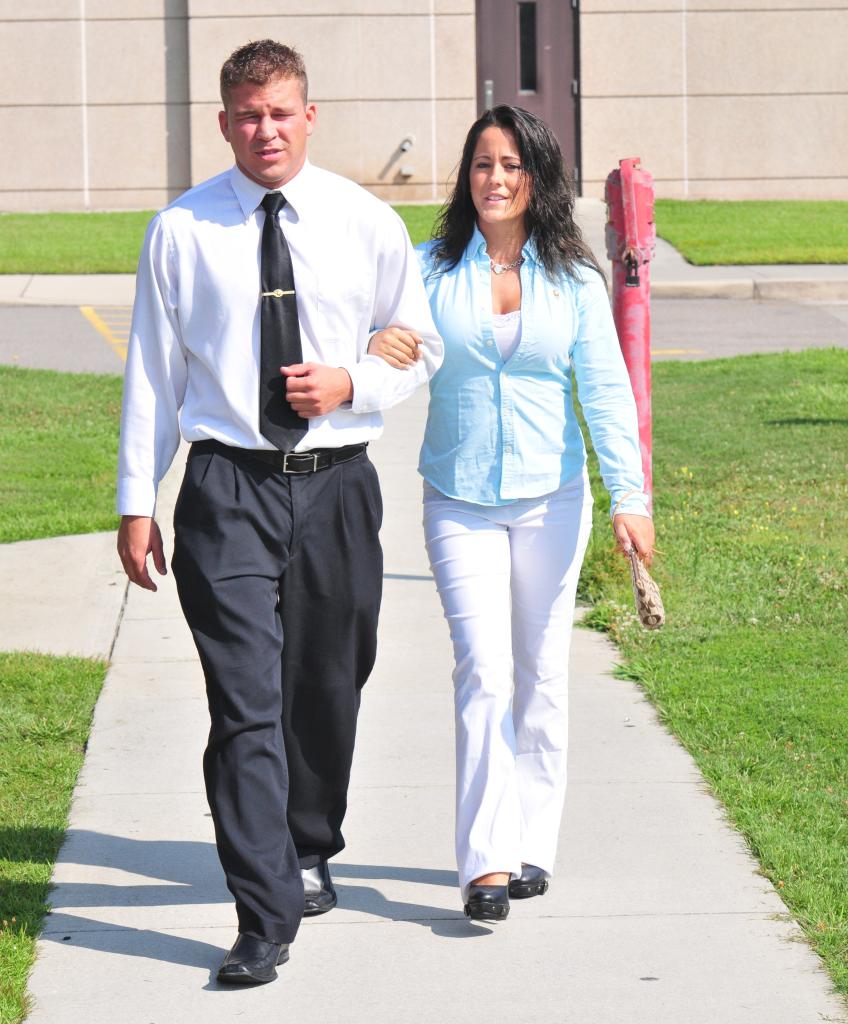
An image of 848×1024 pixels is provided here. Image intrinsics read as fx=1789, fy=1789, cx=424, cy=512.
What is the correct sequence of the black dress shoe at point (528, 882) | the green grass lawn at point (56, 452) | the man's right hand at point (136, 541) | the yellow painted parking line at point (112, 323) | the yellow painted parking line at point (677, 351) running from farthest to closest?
the yellow painted parking line at point (112, 323) → the yellow painted parking line at point (677, 351) → the green grass lawn at point (56, 452) → the black dress shoe at point (528, 882) → the man's right hand at point (136, 541)

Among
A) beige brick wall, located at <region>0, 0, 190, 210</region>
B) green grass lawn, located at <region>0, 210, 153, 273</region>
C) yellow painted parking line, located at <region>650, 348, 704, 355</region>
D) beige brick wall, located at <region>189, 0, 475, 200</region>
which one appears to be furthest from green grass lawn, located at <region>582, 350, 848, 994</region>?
beige brick wall, located at <region>0, 0, 190, 210</region>

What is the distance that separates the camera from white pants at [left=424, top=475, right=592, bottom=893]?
4262mm

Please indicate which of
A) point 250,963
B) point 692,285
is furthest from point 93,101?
point 250,963

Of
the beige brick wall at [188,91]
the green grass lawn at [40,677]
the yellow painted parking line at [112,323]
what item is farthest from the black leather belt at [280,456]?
the beige brick wall at [188,91]

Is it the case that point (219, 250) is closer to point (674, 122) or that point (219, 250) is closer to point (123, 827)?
point (123, 827)

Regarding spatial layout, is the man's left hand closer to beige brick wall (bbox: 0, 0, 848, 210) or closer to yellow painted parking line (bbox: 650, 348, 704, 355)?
yellow painted parking line (bbox: 650, 348, 704, 355)

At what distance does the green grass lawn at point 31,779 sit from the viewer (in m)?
4.16

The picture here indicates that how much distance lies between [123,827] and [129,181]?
2202 centimetres

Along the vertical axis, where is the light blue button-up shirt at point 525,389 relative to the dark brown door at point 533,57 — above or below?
below

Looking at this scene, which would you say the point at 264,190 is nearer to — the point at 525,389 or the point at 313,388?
the point at 313,388

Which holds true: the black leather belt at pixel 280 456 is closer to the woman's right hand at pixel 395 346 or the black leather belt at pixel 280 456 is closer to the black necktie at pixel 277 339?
the black necktie at pixel 277 339

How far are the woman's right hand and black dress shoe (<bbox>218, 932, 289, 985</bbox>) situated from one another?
4.39ft

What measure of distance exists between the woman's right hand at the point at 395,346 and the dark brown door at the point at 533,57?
863 inches

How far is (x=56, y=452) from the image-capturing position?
34.4 ft
